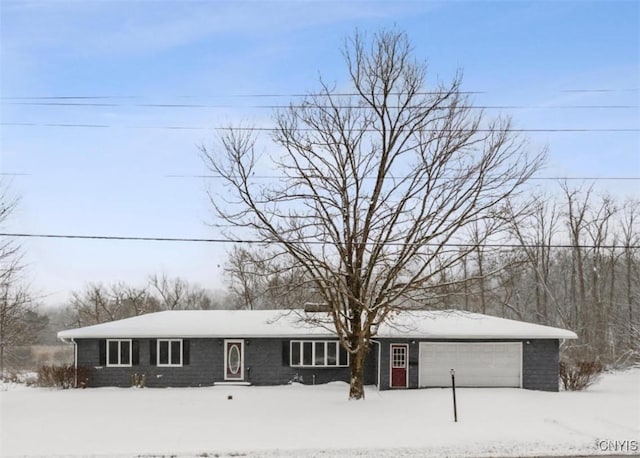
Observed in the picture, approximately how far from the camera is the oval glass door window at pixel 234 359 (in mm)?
24453

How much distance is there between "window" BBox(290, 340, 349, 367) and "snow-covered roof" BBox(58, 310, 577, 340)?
0.50 metres

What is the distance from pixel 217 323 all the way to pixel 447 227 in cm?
1109

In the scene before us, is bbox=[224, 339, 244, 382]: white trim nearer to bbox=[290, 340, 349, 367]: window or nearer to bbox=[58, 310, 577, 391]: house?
bbox=[58, 310, 577, 391]: house

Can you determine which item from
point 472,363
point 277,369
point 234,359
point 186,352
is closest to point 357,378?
point 277,369

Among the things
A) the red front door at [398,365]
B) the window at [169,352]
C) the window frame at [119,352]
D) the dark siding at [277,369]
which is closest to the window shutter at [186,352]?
the window at [169,352]

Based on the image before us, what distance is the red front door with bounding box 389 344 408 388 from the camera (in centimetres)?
2298

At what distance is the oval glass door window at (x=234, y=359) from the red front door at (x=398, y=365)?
5999mm

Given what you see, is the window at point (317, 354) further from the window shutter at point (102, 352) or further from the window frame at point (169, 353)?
the window shutter at point (102, 352)

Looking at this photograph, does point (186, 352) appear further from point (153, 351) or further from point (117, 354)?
point (117, 354)

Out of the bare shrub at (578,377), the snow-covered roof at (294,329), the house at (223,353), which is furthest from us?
the house at (223,353)

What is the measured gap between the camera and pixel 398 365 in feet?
75.9

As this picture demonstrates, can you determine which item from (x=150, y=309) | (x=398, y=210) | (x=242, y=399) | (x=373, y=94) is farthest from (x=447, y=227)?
(x=150, y=309)

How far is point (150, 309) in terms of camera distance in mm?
51969

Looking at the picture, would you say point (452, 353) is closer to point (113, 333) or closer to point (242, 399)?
point (242, 399)
